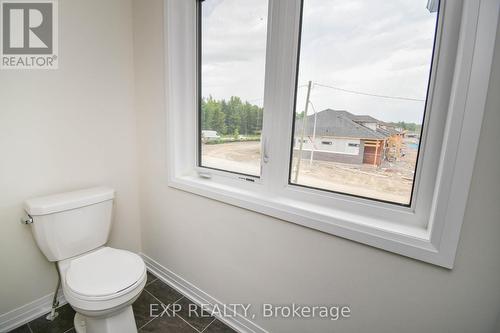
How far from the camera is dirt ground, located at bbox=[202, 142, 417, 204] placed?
0.95 meters

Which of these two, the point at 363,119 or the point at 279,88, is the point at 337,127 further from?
the point at 279,88

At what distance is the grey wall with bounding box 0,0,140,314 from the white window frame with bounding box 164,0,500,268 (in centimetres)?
44

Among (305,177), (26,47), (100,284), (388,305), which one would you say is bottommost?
(100,284)

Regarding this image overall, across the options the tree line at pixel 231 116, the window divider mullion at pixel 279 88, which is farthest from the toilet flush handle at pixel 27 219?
the window divider mullion at pixel 279 88

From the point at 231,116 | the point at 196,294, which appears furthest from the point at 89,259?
the point at 231,116

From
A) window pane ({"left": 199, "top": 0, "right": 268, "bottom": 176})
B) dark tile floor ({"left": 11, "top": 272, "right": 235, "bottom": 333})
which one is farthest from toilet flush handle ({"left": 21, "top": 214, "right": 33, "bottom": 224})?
window pane ({"left": 199, "top": 0, "right": 268, "bottom": 176})

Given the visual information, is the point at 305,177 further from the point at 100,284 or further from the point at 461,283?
the point at 100,284

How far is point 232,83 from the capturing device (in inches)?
57.2

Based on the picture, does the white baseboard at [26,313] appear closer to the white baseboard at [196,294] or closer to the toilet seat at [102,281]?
the toilet seat at [102,281]

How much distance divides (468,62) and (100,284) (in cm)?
169

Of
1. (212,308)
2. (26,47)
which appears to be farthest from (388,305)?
(26,47)

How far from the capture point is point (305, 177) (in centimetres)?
121

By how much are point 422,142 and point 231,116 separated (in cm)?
102

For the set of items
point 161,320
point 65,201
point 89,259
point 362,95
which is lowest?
point 161,320
